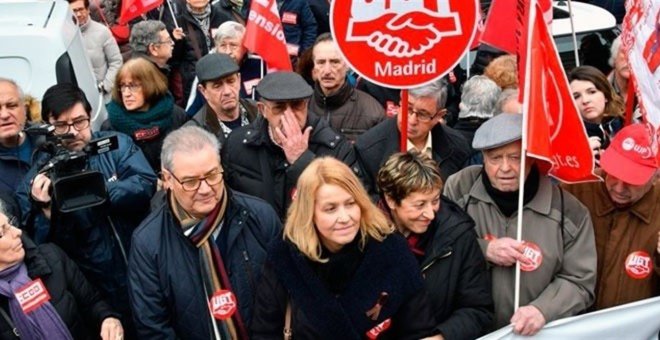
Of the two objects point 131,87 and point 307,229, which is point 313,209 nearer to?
point 307,229

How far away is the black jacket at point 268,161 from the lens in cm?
483

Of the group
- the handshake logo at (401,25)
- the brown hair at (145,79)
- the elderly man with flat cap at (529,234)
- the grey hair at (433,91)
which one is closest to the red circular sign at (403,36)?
the handshake logo at (401,25)

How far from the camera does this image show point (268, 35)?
6461 millimetres

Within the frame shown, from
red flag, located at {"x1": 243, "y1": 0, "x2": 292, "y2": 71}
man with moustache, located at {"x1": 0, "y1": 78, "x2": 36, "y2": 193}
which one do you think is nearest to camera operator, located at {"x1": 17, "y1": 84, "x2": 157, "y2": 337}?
man with moustache, located at {"x1": 0, "y1": 78, "x2": 36, "y2": 193}

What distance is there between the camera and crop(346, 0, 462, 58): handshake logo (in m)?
Result: 4.06

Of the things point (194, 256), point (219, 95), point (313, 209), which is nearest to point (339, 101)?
point (219, 95)

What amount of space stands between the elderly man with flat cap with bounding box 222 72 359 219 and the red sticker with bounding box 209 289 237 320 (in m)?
0.89

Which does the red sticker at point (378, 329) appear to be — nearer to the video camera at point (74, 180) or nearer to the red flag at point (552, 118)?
the red flag at point (552, 118)

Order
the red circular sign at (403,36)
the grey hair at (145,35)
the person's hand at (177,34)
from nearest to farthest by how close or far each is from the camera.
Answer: the red circular sign at (403,36) → the grey hair at (145,35) → the person's hand at (177,34)

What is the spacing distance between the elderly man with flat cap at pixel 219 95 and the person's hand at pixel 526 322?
2396mm

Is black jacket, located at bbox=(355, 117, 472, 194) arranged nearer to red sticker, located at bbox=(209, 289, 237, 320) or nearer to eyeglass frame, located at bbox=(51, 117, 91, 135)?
red sticker, located at bbox=(209, 289, 237, 320)

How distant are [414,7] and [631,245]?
1449 mm

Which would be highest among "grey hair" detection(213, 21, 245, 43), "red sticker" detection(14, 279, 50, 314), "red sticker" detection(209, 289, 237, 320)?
"grey hair" detection(213, 21, 245, 43)

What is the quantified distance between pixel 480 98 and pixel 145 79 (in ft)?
6.86
